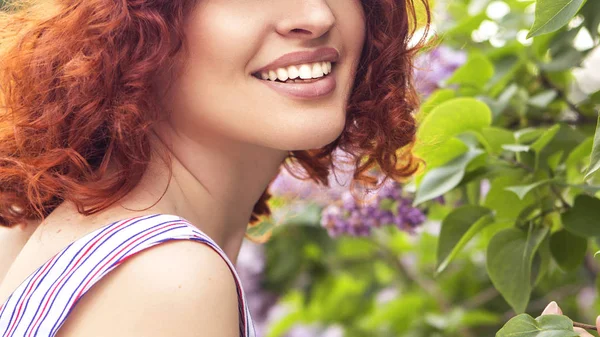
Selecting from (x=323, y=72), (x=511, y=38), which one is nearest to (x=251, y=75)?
(x=323, y=72)

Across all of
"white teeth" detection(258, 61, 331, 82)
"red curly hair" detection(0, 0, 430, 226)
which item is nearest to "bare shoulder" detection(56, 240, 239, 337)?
"red curly hair" detection(0, 0, 430, 226)

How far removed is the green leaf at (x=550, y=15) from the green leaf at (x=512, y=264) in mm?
375

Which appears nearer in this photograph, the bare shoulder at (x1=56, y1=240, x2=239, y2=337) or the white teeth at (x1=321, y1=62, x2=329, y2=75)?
the bare shoulder at (x1=56, y1=240, x2=239, y2=337)

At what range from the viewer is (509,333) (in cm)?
90

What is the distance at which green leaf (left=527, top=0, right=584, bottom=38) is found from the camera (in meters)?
0.93

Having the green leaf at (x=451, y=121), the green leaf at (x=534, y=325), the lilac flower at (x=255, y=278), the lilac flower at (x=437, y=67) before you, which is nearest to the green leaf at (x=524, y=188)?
the green leaf at (x=451, y=121)

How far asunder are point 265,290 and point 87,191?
1479 mm

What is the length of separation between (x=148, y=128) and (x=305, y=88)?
22 cm

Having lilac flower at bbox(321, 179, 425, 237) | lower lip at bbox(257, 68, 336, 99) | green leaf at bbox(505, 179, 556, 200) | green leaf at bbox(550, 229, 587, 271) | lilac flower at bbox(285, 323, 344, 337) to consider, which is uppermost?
lower lip at bbox(257, 68, 336, 99)

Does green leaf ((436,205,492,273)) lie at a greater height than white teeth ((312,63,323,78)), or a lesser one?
lesser

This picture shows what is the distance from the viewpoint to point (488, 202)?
1.30 m

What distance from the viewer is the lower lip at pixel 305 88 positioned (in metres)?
1.15

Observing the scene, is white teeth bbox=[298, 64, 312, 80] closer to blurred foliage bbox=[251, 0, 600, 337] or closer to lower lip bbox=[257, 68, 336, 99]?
lower lip bbox=[257, 68, 336, 99]

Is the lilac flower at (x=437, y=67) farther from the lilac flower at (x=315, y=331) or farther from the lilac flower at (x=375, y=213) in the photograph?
the lilac flower at (x=315, y=331)
